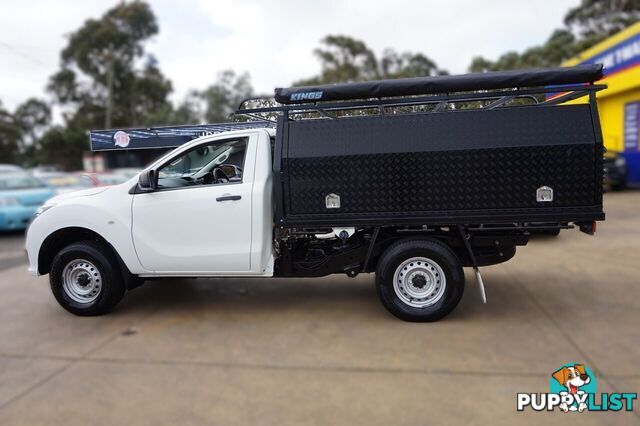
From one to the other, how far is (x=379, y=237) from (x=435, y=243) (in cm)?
59

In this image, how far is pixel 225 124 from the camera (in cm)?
616

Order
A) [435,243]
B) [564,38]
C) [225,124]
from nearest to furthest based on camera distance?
[435,243]
[225,124]
[564,38]

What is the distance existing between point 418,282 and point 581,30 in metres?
37.7

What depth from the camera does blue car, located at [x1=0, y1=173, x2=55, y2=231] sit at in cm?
1146

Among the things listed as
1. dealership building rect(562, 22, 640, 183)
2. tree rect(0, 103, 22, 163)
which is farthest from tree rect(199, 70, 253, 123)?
dealership building rect(562, 22, 640, 183)

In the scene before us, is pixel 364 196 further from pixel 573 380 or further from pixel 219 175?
pixel 573 380

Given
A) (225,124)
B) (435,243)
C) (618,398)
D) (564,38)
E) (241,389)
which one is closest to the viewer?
(618,398)

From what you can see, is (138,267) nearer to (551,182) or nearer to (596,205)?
(551,182)

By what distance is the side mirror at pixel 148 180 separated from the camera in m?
5.18

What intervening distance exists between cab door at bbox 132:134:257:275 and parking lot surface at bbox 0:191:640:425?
2.11ft

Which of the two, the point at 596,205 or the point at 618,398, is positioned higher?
the point at 596,205

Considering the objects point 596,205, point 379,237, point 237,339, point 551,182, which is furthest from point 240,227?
point 596,205

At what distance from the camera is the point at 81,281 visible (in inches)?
216

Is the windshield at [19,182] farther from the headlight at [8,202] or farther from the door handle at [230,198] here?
the door handle at [230,198]
